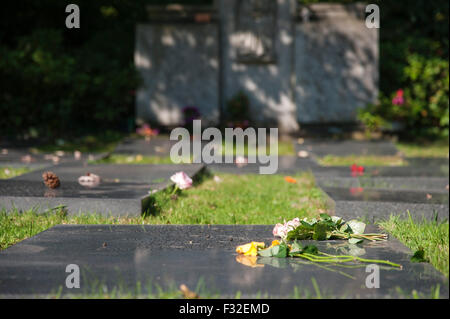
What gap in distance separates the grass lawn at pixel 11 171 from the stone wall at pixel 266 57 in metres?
3.37

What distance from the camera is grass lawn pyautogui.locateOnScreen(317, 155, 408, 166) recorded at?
6.50 metres

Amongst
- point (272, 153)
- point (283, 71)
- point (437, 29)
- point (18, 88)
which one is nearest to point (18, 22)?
point (18, 88)

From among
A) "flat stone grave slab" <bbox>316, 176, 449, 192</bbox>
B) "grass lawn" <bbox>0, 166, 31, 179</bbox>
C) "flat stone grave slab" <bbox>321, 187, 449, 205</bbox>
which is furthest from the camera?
"grass lawn" <bbox>0, 166, 31, 179</bbox>

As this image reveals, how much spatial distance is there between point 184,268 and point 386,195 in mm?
2219

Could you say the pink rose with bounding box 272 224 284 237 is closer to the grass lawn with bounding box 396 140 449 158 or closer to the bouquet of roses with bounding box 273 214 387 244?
the bouquet of roses with bounding box 273 214 387 244

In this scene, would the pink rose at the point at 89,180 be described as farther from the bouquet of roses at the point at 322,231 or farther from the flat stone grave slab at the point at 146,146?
the flat stone grave slab at the point at 146,146

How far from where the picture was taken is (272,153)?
25.1ft

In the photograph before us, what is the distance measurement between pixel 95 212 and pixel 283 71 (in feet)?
20.3

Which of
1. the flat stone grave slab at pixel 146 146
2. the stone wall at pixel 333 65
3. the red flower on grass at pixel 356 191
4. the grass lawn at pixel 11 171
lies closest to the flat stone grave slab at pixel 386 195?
the red flower on grass at pixel 356 191

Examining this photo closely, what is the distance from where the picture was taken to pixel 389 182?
4887mm

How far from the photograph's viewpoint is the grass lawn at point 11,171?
545 cm

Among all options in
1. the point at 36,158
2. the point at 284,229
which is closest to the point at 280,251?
the point at 284,229

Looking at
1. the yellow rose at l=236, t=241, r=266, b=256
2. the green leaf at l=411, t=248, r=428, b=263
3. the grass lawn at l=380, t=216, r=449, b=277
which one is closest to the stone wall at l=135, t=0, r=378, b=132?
the grass lawn at l=380, t=216, r=449, b=277

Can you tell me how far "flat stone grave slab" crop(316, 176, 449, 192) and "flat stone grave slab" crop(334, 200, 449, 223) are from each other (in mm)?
934
